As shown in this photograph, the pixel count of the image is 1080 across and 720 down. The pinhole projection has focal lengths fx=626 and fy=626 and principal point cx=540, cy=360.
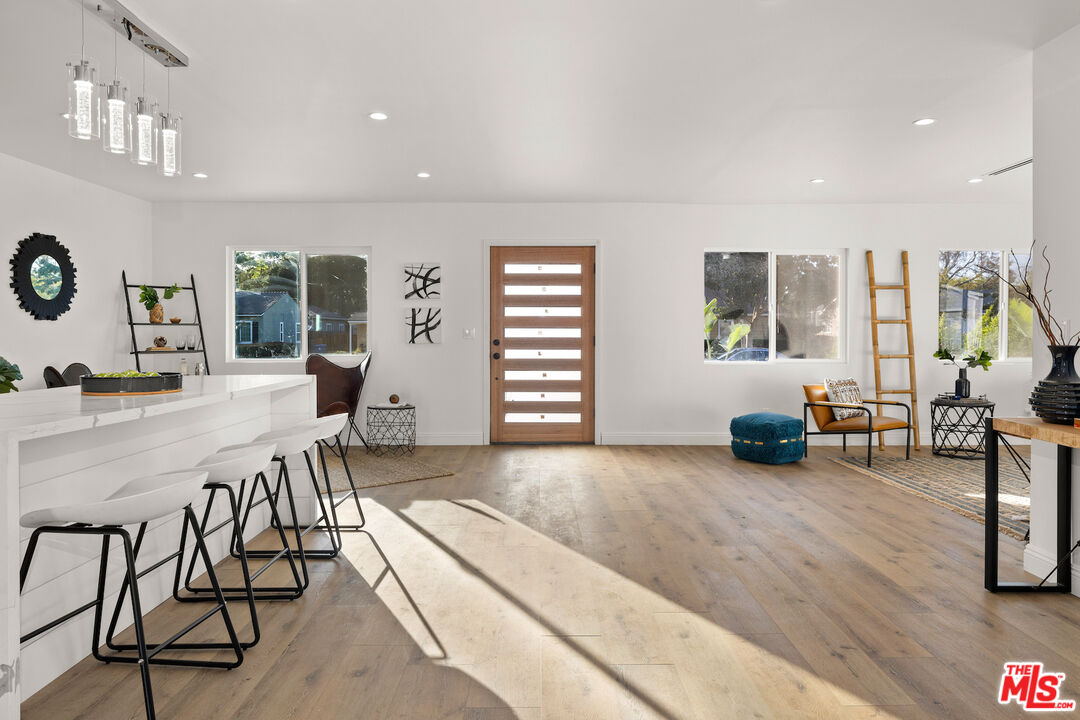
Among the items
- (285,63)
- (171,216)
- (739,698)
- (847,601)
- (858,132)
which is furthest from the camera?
(171,216)

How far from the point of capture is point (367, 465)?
5527mm

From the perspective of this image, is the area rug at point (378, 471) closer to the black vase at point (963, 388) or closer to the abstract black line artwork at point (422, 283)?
the abstract black line artwork at point (422, 283)

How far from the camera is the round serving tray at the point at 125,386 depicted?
2.35 metres

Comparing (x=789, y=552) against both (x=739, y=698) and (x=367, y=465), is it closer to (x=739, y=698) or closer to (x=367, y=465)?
(x=739, y=698)

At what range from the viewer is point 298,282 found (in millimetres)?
6637

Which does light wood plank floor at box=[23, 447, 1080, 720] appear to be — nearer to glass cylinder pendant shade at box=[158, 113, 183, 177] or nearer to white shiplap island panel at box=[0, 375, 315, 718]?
white shiplap island panel at box=[0, 375, 315, 718]

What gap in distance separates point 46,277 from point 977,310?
29.1 ft

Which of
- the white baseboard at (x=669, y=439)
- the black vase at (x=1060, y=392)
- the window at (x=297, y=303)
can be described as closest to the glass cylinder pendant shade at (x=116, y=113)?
the black vase at (x=1060, y=392)

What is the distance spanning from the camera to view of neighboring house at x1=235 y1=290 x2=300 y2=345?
261 inches

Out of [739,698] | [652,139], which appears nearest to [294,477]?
[739,698]

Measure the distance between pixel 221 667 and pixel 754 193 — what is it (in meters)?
5.70

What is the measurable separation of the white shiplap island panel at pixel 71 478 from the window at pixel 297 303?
3628mm

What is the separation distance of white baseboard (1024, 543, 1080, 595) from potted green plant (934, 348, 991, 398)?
3242 mm

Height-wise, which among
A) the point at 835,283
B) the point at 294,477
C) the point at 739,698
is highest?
the point at 835,283
